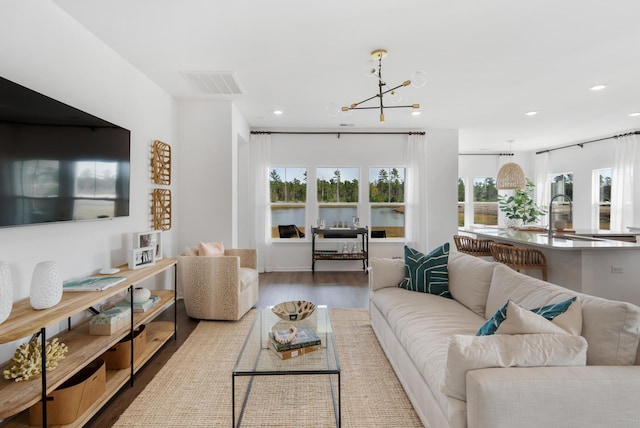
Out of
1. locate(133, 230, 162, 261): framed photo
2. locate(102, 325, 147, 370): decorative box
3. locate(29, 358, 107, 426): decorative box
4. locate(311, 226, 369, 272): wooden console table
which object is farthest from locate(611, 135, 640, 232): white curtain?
locate(29, 358, 107, 426): decorative box

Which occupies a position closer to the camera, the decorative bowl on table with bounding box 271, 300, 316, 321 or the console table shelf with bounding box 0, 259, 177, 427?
the console table shelf with bounding box 0, 259, 177, 427

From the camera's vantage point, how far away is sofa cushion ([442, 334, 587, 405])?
4.30ft

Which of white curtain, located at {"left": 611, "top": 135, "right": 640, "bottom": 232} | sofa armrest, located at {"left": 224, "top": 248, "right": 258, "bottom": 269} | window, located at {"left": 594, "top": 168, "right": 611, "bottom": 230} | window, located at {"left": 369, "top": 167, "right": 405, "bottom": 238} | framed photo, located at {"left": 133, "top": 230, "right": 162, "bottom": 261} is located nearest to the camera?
framed photo, located at {"left": 133, "top": 230, "right": 162, "bottom": 261}

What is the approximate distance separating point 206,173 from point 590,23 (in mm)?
4157

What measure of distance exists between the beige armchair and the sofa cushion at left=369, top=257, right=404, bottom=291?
1393 mm

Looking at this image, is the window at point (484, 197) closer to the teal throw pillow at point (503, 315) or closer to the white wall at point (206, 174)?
the white wall at point (206, 174)

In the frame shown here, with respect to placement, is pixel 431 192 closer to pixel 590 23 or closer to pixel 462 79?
pixel 462 79

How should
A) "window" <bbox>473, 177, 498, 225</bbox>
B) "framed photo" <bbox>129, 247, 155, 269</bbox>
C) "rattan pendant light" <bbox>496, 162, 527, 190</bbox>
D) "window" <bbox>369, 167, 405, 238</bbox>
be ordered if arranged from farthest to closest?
"window" <bbox>473, 177, 498, 225</bbox> → "window" <bbox>369, 167, 405, 238</bbox> → "rattan pendant light" <bbox>496, 162, 527, 190</bbox> → "framed photo" <bbox>129, 247, 155, 269</bbox>

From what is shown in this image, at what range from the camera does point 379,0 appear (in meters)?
2.29

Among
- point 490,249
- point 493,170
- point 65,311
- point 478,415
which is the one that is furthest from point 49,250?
point 493,170

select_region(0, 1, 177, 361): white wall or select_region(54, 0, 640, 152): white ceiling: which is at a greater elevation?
select_region(54, 0, 640, 152): white ceiling

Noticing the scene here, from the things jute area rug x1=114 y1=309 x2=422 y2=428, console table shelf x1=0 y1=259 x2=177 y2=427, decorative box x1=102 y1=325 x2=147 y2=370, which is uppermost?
console table shelf x1=0 y1=259 x2=177 y2=427

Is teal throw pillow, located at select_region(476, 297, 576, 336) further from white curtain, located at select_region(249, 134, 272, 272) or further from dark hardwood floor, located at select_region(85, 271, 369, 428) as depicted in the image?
white curtain, located at select_region(249, 134, 272, 272)

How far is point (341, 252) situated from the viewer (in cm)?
618
